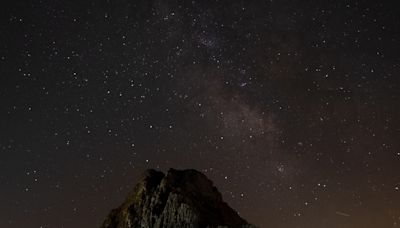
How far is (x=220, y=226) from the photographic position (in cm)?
4344

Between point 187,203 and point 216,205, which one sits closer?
point 187,203

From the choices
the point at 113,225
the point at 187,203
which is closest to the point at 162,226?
the point at 187,203

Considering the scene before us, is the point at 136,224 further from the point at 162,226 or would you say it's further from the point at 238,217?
the point at 238,217

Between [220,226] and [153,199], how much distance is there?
775cm

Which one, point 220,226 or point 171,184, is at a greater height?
point 171,184

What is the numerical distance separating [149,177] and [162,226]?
25.2 ft

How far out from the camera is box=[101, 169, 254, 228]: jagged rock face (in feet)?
149

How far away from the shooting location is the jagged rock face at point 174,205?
45344 mm

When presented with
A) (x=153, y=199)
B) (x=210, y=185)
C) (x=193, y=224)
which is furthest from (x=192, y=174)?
(x=193, y=224)

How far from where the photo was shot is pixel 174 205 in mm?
46281

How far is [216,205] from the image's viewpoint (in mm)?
50938

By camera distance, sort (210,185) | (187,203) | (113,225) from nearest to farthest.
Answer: (187,203), (113,225), (210,185)

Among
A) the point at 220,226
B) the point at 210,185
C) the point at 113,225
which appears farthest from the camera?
the point at 210,185

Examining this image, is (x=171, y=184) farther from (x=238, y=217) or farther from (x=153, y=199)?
(x=238, y=217)
